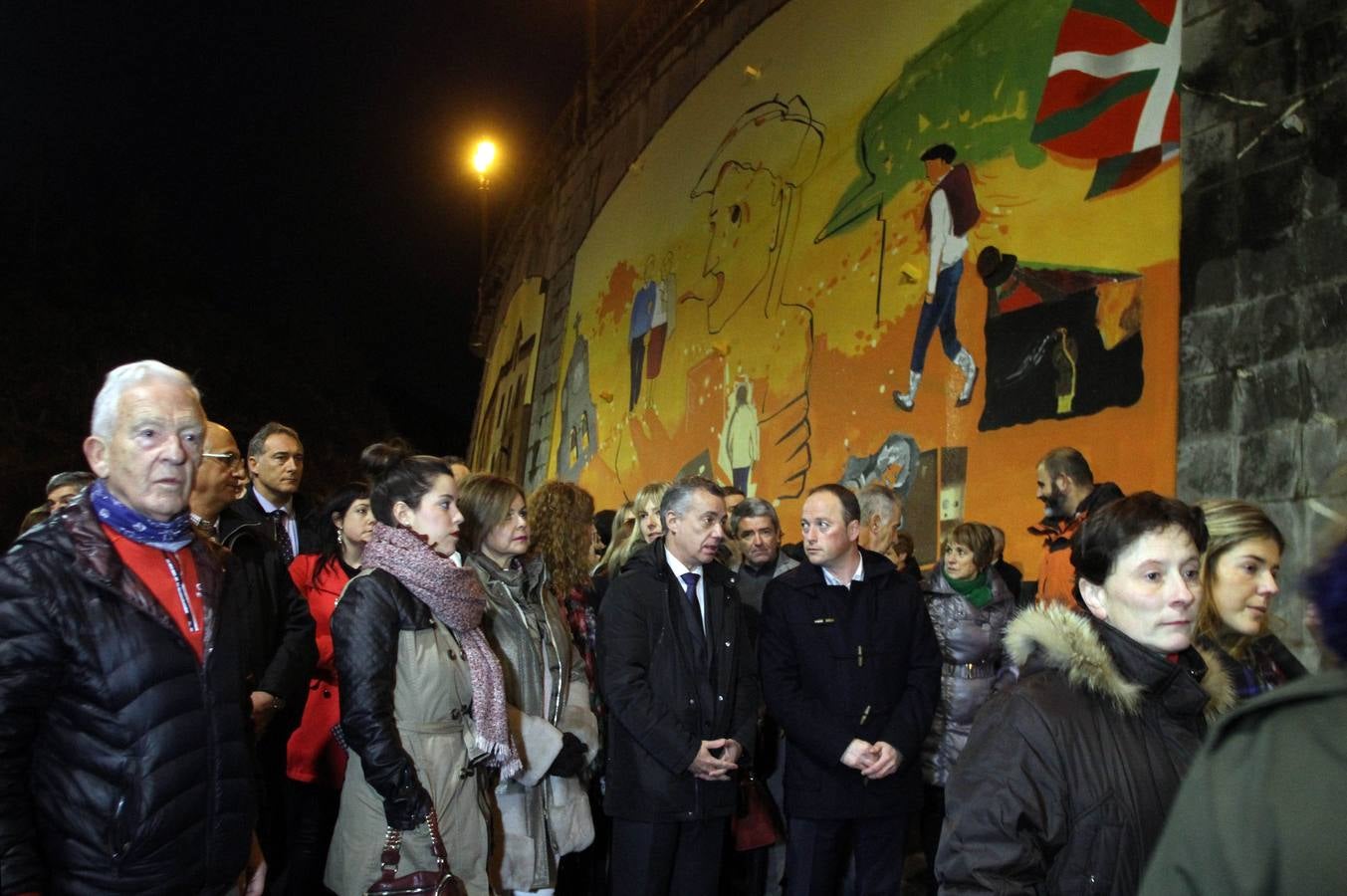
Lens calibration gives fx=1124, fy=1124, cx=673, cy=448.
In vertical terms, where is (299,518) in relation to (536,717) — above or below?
above

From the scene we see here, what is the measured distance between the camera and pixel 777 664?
488 cm

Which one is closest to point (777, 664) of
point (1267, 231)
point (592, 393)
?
point (1267, 231)

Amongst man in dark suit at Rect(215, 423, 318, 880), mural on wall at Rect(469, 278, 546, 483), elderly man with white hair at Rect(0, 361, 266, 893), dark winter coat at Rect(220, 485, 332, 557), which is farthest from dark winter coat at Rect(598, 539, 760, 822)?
mural on wall at Rect(469, 278, 546, 483)

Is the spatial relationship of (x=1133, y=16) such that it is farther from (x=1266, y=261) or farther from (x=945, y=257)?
(x=945, y=257)

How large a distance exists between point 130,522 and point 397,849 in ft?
4.76

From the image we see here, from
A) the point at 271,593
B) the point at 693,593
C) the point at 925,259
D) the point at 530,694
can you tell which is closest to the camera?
the point at 271,593

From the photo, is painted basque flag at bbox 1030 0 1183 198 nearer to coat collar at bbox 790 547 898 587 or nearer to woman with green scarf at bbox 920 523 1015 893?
woman with green scarf at bbox 920 523 1015 893

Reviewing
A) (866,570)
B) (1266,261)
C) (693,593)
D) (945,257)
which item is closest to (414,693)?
(693,593)

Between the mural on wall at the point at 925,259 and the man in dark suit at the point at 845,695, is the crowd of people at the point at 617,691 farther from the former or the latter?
the mural on wall at the point at 925,259

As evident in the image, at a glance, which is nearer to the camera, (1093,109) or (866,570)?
(866,570)

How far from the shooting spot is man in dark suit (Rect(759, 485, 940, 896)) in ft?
15.4

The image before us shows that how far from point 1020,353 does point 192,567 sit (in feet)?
18.7

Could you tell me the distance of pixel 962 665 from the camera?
579cm

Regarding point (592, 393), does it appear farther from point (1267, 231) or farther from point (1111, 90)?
point (1267, 231)
